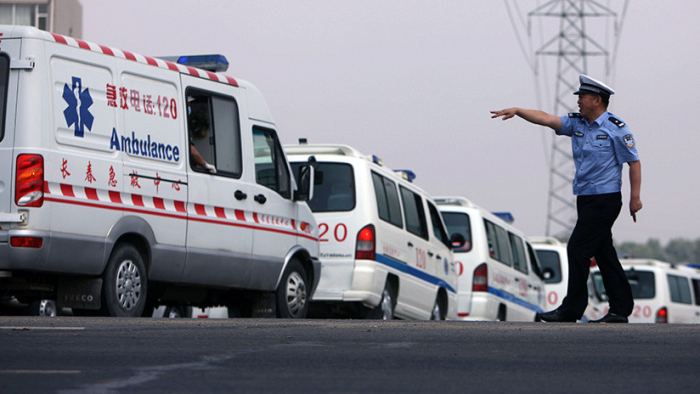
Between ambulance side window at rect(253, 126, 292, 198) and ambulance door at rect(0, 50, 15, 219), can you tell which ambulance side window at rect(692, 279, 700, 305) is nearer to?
ambulance side window at rect(253, 126, 292, 198)

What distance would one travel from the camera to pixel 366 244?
493 inches

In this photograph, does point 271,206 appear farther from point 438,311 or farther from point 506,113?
point 438,311

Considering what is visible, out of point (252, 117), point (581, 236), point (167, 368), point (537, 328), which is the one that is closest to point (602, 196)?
point (581, 236)

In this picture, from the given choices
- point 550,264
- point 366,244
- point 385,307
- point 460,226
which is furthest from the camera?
point 550,264

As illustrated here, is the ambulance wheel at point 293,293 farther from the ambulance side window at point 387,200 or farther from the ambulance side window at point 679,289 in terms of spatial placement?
the ambulance side window at point 679,289

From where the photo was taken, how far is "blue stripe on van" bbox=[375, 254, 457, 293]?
12859 millimetres

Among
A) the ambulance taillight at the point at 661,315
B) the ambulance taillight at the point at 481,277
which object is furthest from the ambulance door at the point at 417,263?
the ambulance taillight at the point at 661,315

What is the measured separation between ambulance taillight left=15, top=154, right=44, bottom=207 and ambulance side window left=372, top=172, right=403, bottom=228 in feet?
15.5

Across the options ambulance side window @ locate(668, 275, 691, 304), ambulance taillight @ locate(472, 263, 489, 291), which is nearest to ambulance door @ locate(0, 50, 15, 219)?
ambulance taillight @ locate(472, 263, 489, 291)

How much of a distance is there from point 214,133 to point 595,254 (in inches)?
133

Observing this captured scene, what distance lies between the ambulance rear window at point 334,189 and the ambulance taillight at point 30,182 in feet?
13.9

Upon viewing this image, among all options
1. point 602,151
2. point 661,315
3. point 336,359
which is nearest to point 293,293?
point 602,151

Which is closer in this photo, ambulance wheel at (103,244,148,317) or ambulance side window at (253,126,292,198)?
ambulance wheel at (103,244,148,317)

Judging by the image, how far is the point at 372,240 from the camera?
12539mm
